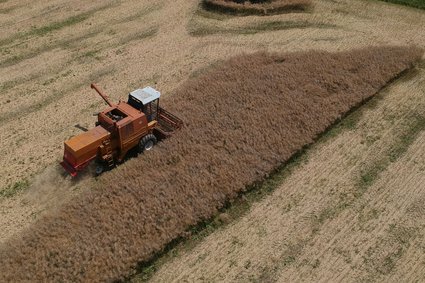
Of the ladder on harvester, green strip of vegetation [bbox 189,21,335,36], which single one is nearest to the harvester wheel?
the ladder on harvester

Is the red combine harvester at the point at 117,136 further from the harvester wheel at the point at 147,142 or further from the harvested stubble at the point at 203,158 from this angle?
the harvested stubble at the point at 203,158

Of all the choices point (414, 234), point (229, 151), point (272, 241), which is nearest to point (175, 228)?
point (272, 241)

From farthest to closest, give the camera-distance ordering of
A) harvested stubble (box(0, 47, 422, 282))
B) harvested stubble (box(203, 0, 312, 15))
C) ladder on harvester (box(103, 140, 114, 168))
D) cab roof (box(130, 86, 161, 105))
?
1. harvested stubble (box(203, 0, 312, 15))
2. cab roof (box(130, 86, 161, 105))
3. ladder on harvester (box(103, 140, 114, 168))
4. harvested stubble (box(0, 47, 422, 282))

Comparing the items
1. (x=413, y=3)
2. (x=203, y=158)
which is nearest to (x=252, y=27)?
(x=413, y=3)

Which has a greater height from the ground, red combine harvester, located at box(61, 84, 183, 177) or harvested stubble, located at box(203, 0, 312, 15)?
harvested stubble, located at box(203, 0, 312, 15)

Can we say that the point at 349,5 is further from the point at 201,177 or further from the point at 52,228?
the point at 52,228

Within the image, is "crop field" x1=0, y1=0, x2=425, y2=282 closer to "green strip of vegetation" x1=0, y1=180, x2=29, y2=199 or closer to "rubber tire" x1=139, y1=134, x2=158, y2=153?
"green strip of vegetation" x1=0, y1=180, x2=29, y2=199

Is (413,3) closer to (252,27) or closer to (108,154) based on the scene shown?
(252,27)
